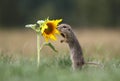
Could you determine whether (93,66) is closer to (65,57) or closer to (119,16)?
(65,57)

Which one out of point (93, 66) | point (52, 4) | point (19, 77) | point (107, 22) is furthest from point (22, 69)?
point (52, 4)

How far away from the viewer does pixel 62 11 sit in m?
46.4

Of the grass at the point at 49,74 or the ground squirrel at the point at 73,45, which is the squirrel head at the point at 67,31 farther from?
the grass at the point at 49,74

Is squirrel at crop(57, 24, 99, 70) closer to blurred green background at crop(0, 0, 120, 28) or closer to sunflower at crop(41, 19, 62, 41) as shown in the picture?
sunflower at crop(41, 19, 62, 41)

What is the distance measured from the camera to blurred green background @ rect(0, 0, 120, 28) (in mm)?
43094

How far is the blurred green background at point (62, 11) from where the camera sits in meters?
43.1

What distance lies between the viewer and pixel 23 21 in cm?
4428

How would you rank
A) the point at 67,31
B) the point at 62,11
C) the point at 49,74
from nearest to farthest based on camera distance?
the point at 49,74 < the point at 67,31 < the point at 62,11

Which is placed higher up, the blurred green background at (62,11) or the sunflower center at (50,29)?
the blurred green background at (62,11)

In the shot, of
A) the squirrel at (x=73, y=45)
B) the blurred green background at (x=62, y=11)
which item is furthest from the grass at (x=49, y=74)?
the blurred green background at (x=62, y=11)

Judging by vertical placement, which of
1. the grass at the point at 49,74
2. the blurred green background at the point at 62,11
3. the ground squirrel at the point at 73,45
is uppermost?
the blurred green background at the point at 62,11

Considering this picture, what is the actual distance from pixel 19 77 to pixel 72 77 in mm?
623

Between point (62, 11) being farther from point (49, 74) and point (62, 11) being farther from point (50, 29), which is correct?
point (49, 74)

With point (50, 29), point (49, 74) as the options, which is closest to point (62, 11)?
point (50, 29)
